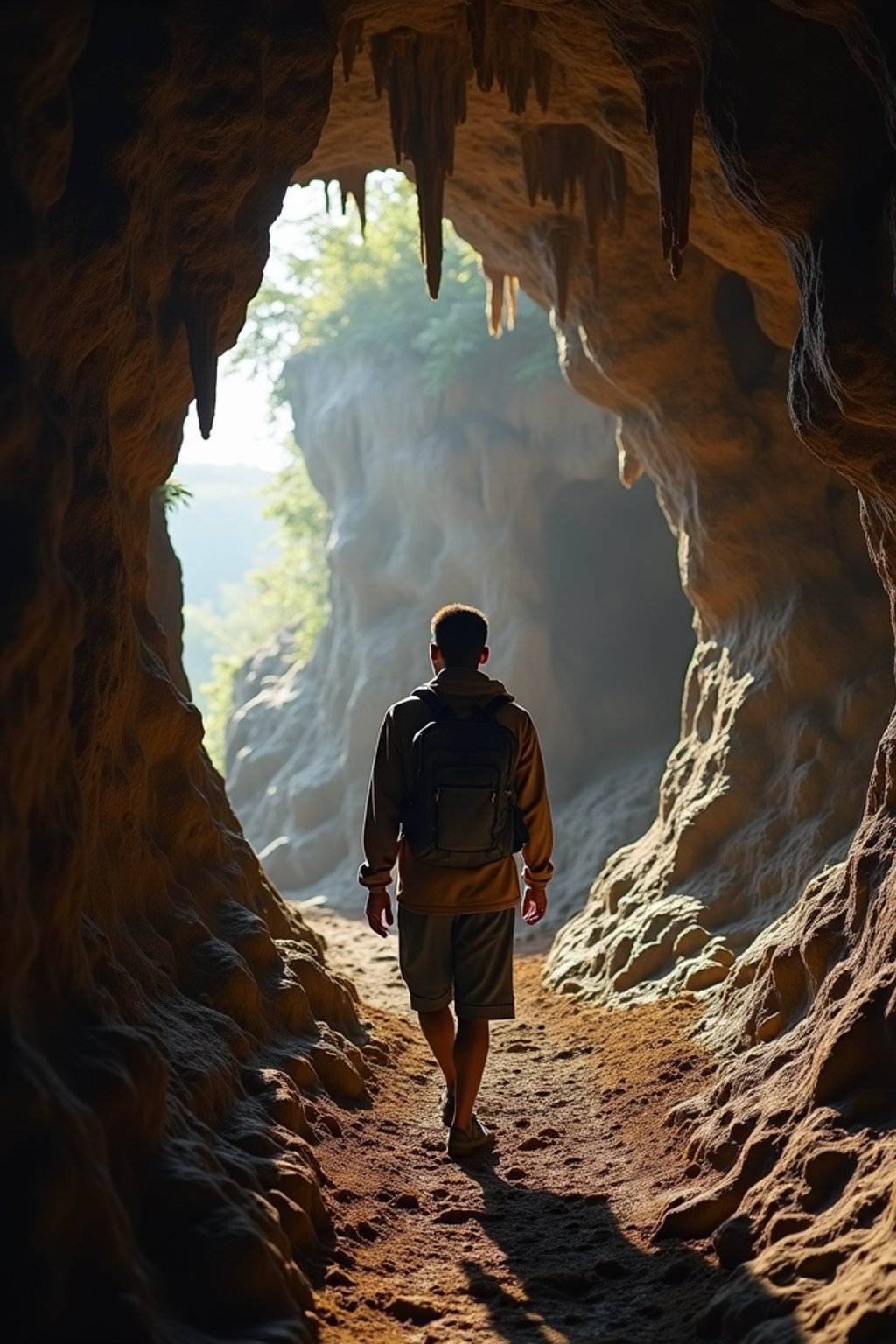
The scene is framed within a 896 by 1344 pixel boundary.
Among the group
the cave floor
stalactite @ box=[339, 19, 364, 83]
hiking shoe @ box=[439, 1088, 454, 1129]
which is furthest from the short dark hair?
stalactite @ box=[339, 19, 364, 83]

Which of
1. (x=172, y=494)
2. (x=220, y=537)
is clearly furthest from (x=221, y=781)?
→ (x=220, y=537)

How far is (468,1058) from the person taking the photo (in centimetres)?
511

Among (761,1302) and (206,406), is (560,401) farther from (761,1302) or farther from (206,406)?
(761,1302)

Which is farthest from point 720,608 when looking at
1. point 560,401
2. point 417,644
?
point 417,644

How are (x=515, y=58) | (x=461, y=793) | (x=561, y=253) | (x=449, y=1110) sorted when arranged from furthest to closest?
(x=561, y=253)
(x=515, y=58)
(x=449, y=1110)
(x=461, y=793)

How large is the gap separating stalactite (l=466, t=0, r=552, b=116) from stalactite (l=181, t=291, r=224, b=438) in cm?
206

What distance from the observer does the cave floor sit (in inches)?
147

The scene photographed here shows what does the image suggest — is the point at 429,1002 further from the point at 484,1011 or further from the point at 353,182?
the point at 353,182

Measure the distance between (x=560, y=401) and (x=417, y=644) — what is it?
16.7 ft

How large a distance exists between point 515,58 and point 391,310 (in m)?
16.0

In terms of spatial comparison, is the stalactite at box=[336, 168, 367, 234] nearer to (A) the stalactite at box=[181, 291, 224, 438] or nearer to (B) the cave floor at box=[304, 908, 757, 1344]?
(A) the stalactite at box=[181, 291, 224, 438]

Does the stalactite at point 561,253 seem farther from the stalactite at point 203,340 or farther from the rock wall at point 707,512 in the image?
the stalactite at point 203,340

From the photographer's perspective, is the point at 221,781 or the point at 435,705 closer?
the point at 435,705

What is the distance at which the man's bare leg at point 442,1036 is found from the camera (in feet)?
17.4
